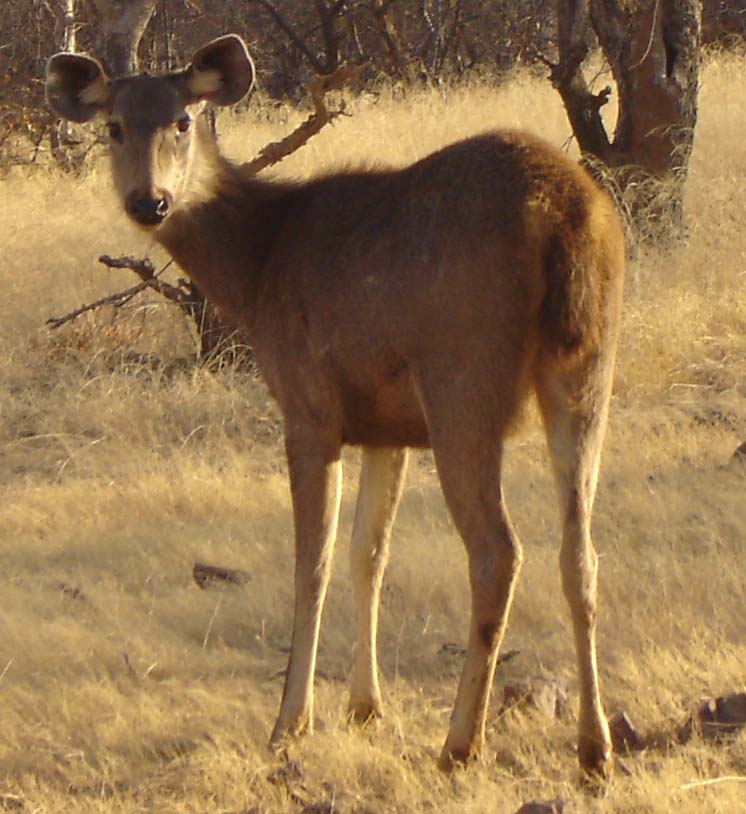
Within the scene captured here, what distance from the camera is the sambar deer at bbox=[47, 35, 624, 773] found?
17.1ft

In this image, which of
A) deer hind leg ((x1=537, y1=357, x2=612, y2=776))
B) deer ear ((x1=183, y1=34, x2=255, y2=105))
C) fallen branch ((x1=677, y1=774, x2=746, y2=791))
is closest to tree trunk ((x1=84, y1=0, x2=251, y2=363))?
deer ear ((x1=183, y1=34, x2=255, y2=105))

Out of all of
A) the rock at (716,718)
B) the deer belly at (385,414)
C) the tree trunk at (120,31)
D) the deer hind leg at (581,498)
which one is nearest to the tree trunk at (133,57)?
the tree trunk at (120,31)

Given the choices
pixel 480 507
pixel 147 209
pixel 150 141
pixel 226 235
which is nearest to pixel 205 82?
pixel 150 141

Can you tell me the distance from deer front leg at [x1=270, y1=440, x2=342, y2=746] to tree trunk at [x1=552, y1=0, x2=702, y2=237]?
693 centimetres

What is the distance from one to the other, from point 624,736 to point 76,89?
349 centimetres

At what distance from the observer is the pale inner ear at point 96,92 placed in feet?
21.8

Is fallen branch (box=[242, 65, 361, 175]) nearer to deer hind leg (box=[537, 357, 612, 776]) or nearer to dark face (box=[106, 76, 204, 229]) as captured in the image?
dark face (box=[106, 76, 204, 229])

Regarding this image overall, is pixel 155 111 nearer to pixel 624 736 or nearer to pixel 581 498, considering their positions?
pixel 581 498

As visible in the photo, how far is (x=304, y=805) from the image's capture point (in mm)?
5281

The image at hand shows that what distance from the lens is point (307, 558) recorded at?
19.5 ft

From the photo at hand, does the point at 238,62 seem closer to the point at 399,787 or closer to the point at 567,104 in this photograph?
the point at 399,787

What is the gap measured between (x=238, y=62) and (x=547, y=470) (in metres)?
3.13

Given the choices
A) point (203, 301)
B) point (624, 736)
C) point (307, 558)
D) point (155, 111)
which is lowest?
point (624, 736)

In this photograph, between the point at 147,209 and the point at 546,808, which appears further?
the point at 147,209
